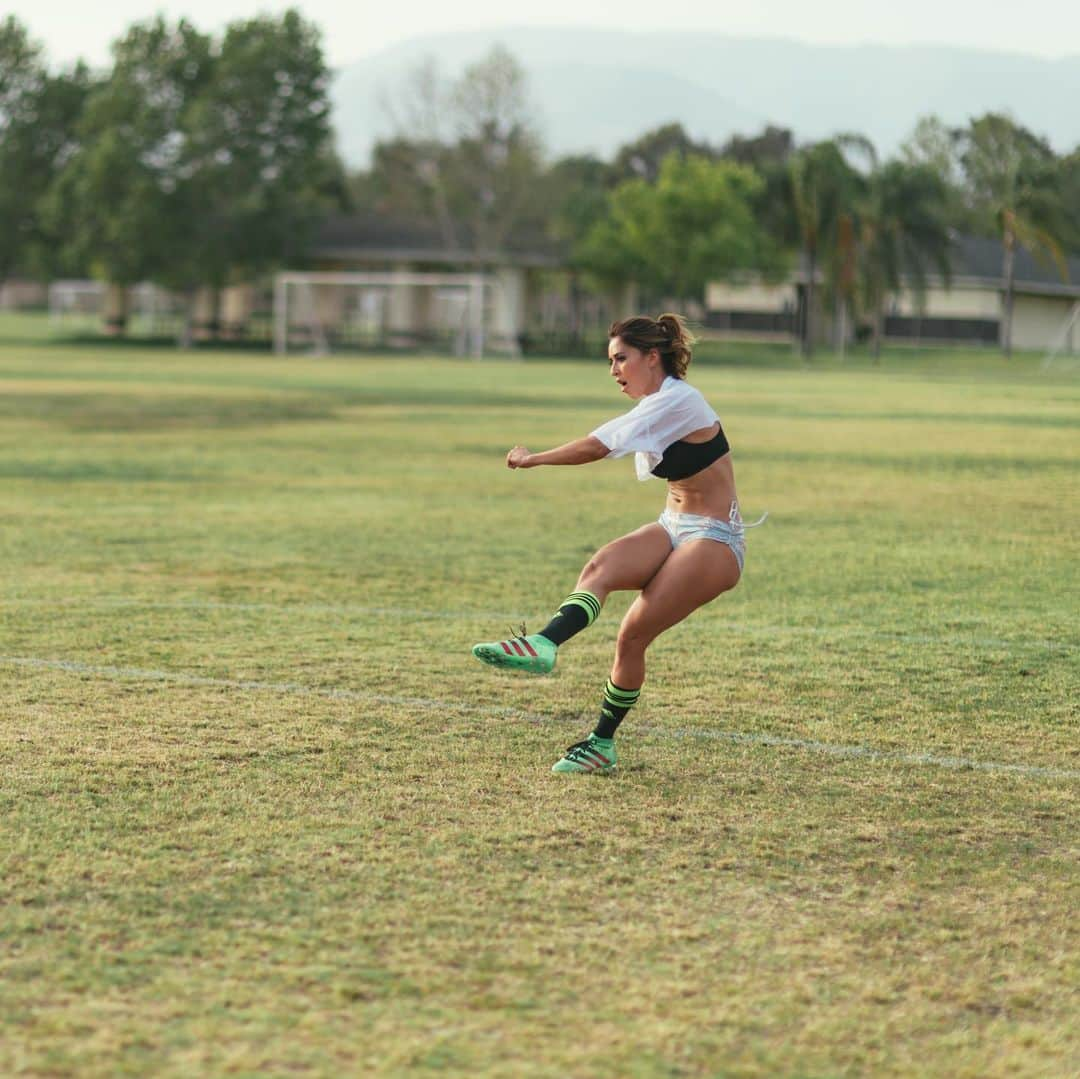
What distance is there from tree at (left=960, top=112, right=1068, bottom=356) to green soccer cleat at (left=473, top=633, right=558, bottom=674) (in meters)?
54.4

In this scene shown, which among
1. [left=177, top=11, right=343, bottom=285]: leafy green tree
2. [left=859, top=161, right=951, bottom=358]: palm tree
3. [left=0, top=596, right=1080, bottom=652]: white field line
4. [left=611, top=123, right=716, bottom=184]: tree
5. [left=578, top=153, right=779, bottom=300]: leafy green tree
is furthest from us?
[left=611, top=123, right=716, bottom=184]: tree

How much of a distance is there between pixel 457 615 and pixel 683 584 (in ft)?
12.2

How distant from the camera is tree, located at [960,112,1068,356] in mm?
57750

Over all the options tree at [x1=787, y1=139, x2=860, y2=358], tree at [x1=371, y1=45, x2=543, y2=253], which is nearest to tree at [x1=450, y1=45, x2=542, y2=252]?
tree at [x1=371, y1=45, x2=543, y2=253]

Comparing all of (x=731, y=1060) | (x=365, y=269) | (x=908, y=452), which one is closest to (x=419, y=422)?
(x=908, y=452)

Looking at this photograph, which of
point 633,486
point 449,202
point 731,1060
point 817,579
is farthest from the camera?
point 449,202

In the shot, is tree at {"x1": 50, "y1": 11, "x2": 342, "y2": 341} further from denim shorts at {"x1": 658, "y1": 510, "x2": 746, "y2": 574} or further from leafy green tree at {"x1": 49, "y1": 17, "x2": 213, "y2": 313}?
denim shorts at {"x1": 658, "y1": 510, "x2": 746, "y2": 574}

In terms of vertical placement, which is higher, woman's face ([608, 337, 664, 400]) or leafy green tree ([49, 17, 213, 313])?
leafy green tree ([49, 17, 213, 313])

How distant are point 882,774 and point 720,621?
3.39 metres

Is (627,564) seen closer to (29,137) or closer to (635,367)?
(635,367)

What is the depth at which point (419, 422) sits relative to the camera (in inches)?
1048

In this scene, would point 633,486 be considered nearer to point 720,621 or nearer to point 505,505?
point 505,505

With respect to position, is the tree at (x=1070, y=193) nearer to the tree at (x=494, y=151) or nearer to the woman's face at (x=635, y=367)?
the tree at (x=494, y=151)

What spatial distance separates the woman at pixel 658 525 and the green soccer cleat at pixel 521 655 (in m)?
0.10
